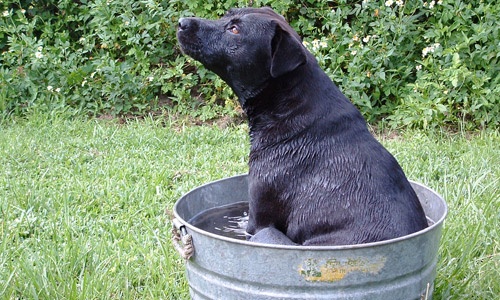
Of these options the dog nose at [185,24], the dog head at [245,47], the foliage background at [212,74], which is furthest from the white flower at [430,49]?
the dog nose at [185,24]

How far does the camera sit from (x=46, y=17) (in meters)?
7.84

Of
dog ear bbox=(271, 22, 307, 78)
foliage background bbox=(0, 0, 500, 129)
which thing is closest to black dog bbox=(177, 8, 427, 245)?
dog ear bbox=(271, 22, 307, 78)

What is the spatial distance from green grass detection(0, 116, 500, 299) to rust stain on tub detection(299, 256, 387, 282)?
1.18 m

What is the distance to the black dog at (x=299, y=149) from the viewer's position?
2586 millimetres

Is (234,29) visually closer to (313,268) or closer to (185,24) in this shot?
(185,24)

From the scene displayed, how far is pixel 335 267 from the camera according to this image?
217 centimetres

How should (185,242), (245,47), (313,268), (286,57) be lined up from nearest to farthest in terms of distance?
(313,268), (185,242), (286,57), (245,47)

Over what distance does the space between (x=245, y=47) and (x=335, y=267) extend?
1.07 metres

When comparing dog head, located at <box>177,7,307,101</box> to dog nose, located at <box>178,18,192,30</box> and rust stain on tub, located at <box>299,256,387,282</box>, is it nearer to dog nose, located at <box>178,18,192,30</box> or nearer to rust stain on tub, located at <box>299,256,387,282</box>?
dog nose, located at <box>178,18,192,30</box>

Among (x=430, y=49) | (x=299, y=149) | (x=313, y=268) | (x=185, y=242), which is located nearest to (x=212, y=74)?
(x=430, y=49)

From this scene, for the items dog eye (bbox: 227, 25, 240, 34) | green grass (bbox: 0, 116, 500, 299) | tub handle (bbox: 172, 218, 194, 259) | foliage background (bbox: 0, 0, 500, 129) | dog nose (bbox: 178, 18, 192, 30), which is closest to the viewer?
tub handle (bbox: 172, 218, 194, 259)

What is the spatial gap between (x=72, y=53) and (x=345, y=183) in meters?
5.61

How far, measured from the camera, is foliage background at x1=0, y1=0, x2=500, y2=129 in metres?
6.32

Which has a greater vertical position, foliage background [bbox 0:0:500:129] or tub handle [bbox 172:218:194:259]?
tub handle [bbox 172:218:194:259]
